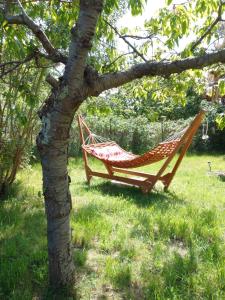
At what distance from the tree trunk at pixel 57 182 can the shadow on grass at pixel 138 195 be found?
2.48 meters

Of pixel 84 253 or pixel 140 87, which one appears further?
pixel 140 87

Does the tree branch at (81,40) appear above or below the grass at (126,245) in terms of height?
above

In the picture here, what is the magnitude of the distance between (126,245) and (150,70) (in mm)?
1922

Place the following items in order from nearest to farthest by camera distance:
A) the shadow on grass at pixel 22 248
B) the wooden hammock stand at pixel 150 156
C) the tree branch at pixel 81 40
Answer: the tree branch at pixel 81 40 → the shadow on grass at pixel 22 248 → the wooden hammock stand at pixel 150 156

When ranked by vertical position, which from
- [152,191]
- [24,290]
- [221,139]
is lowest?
[24,290]

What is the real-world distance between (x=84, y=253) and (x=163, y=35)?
7.10 ft

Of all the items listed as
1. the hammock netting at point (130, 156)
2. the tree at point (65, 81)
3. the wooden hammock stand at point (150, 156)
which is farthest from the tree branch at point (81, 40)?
the hammock netting at point (130, 156)

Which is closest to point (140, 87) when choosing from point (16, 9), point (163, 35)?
point (163, 35)

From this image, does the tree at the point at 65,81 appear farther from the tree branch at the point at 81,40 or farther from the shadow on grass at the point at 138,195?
the shadow on grass at the point at 138,195

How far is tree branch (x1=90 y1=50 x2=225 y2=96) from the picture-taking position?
2.30 meters

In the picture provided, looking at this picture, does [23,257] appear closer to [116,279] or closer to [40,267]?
[40,267]

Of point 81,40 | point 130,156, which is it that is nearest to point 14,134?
point 130,156

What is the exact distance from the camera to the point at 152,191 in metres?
6.26

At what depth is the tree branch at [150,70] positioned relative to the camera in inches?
90.4
